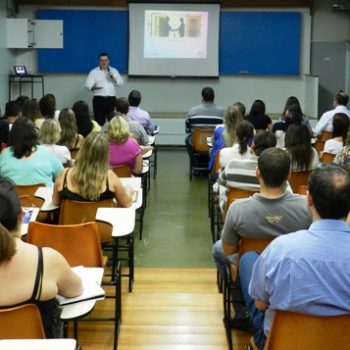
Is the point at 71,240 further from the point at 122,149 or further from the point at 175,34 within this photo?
the point at 175,34

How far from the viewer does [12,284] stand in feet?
7.09

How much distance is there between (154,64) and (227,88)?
4.78 ft

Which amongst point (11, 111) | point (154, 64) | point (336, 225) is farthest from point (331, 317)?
point (154, 64)

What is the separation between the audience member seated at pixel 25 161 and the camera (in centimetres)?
445

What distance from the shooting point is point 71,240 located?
10.3 feet

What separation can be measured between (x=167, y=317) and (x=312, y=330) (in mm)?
1882

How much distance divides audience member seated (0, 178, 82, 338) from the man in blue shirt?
0.75 m

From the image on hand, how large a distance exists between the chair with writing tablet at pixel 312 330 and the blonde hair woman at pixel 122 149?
371cm

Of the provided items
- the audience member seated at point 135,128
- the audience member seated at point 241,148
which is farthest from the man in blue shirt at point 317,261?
the audience member seated at point 135,128

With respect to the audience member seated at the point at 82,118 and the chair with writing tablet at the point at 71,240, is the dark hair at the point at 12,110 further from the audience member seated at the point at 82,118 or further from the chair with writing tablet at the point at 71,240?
the chair with writing tablet at the point at 71,240

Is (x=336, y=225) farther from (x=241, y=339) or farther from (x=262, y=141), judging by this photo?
(x=262, y=141)

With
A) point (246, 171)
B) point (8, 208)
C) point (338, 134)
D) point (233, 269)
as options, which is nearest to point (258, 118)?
point (338, 134)

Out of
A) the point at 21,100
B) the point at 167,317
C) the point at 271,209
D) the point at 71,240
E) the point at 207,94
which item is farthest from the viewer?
the point at 207,94

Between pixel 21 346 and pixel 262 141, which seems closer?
pixel 21 346
